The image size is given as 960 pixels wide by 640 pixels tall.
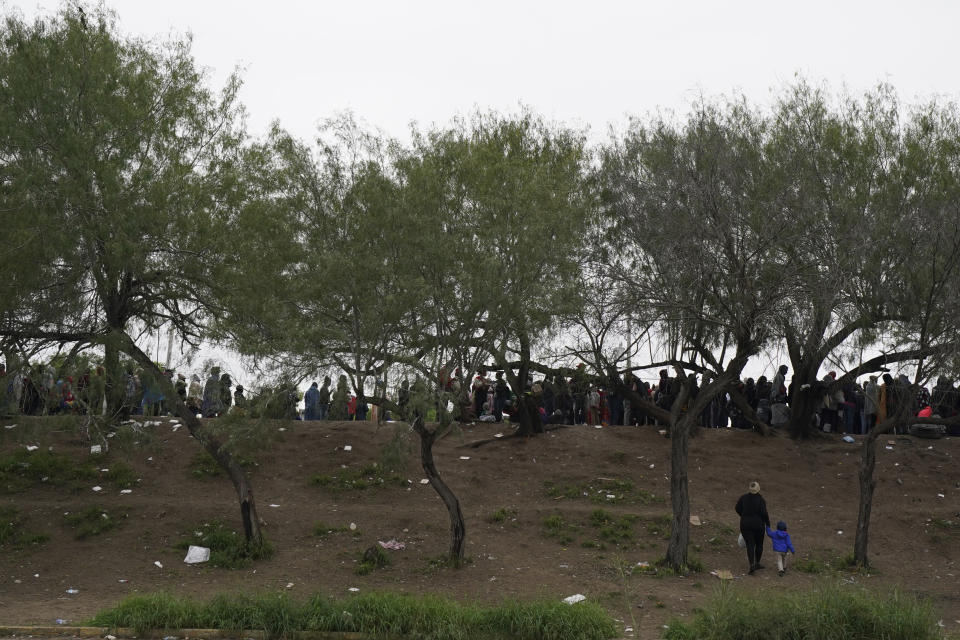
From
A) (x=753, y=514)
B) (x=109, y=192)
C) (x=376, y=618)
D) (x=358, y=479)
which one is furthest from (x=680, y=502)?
(x=109, y=192)

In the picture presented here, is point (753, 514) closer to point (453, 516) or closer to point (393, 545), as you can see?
point (453, 516)

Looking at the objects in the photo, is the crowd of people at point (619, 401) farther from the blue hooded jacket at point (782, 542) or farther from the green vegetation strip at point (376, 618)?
the green vegetation strip at point (376, 618)

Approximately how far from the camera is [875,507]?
20.3 meters

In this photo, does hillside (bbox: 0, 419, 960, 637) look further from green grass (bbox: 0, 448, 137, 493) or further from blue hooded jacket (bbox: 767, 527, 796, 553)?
blue hooded jacket (bbox: 767, 527, 796, 553)

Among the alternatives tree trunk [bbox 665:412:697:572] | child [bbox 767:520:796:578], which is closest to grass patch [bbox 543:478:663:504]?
tree trunk [bbox 665:412:697:572]

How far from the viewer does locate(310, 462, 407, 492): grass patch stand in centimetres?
2091

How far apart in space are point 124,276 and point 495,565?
8.40 meters

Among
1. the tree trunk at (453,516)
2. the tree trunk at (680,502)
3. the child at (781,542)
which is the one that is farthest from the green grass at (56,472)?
the child at (781,542)

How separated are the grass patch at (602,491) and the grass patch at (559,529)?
62.5 inches

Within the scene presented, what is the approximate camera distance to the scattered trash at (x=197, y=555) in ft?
55.4

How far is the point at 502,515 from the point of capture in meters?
19.3

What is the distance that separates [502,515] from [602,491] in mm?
2839

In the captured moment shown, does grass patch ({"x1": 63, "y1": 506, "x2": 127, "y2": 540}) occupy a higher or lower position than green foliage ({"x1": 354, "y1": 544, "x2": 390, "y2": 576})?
higher

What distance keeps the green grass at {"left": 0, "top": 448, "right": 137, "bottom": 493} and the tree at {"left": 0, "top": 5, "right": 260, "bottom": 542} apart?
464 centimetres
